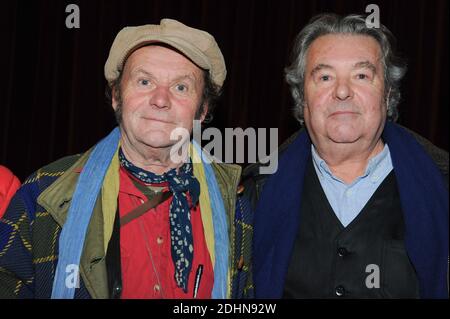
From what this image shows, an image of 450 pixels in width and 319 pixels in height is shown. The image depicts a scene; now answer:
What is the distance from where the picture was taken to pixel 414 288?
1.83m

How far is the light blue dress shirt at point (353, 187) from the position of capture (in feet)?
6.36

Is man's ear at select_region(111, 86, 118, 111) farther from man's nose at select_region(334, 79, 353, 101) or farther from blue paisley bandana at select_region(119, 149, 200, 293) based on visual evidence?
man's nose at select_region(334, 79, 353, 101)

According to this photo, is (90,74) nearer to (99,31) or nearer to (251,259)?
(99,31)

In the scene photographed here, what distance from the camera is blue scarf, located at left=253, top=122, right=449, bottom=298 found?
71.4 inches

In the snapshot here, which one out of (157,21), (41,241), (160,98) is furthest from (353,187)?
(157,21)

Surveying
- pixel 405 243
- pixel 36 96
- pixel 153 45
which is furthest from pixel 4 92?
pixel 405 243

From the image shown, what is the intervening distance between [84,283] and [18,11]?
7.93 feet

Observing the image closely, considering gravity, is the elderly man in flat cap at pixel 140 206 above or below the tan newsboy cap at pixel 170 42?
below

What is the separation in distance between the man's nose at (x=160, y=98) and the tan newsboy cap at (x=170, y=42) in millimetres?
157

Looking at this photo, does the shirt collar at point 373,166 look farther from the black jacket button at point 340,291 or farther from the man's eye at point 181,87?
the man's eye at point 181,87

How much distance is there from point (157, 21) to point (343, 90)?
64.5 inches

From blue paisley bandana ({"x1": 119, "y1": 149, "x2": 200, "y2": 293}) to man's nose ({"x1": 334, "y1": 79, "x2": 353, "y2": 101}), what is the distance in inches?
23.4

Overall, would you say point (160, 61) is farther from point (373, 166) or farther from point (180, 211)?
point (373, 166)

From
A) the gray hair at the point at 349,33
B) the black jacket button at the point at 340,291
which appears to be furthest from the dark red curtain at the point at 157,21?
the black jacket button at the point at 340,291
